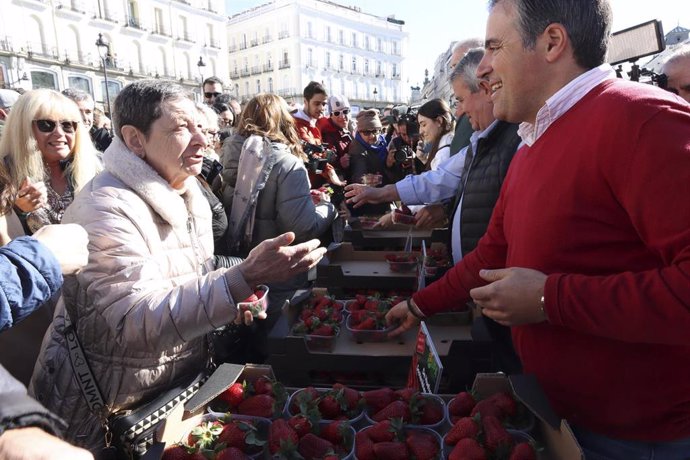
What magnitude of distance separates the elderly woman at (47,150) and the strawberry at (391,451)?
230 centimetres

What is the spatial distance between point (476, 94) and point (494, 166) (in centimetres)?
59

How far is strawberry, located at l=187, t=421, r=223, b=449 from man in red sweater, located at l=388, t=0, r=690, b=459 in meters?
0.89

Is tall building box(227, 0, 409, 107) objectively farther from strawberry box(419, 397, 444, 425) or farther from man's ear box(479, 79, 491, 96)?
strawberry box(419, 397, 444, 425)

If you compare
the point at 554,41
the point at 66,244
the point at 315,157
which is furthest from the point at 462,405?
the point at 315,157

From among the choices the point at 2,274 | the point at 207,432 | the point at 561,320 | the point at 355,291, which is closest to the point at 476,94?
the point at 355,291

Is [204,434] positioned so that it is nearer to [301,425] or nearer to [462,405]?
[301,425]

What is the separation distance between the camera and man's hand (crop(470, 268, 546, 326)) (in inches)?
47.0

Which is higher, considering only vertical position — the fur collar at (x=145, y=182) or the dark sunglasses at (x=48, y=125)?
the dark sunglasses at (x=48, y=125)

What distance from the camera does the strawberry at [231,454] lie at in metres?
1.27

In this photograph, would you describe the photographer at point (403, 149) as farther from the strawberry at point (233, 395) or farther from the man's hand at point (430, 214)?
the strawberry at point (233, 395)

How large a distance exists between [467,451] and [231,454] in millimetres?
642

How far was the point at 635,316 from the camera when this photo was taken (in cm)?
104

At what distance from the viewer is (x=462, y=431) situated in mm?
1295

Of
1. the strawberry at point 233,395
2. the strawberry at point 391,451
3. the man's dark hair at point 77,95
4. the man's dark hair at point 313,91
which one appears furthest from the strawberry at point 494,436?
the man's dark hair at point 313,91
